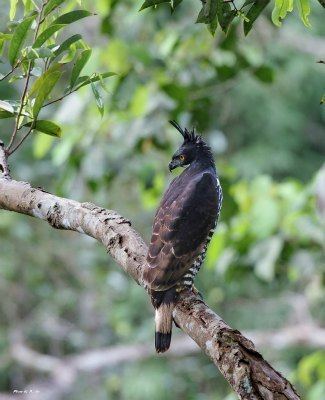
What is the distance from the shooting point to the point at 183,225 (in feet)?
9.84

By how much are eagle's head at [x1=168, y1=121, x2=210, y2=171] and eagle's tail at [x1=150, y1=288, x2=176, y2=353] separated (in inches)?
27.5

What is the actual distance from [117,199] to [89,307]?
1391mm

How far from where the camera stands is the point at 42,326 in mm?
8906

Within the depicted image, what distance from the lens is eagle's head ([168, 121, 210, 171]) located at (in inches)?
133

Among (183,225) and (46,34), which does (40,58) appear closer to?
(46,34)

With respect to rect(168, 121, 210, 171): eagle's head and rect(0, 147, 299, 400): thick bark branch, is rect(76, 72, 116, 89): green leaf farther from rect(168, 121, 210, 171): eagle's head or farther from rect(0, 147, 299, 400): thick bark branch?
rect(168, 121, 210, 171): eagle's head

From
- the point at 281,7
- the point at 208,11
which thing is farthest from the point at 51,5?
the point at 281,7

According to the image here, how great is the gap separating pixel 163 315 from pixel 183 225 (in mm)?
365

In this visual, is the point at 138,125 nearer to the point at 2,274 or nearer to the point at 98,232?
the point at 98,232

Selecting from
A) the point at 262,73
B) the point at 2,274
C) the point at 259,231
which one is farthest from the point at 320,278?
the point at 2,274

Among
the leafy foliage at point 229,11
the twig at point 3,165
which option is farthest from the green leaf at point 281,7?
the twig at point 3,165

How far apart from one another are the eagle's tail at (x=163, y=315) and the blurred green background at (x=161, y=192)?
864 millimetres

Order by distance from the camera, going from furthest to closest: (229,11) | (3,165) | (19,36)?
(3,165), (19,36), (229,11)

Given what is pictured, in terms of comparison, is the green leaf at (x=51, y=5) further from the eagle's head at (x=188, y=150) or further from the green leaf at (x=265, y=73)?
the green leaf at (x=265, y=73)
